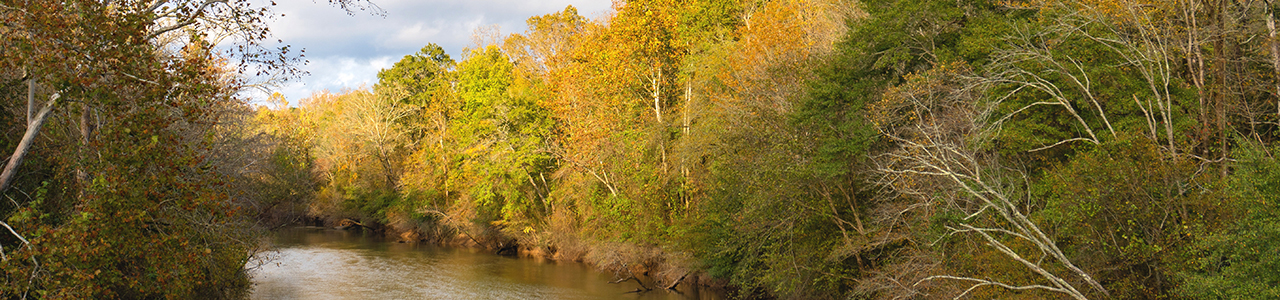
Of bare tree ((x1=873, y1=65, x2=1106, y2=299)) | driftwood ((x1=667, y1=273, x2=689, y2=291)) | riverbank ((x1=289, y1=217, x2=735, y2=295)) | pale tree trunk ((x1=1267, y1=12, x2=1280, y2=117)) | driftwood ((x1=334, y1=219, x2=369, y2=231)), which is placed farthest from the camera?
driftwood ((x1=334, y1=219, x2=369, y2=231))

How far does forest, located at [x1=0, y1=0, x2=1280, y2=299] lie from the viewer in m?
9.04

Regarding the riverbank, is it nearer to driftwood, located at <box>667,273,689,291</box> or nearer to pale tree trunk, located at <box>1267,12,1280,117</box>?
driftwood, located at <box>667,273,689,291</box>

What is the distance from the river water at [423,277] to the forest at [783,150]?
4.60 ft

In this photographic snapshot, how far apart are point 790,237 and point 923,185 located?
12.7 feet

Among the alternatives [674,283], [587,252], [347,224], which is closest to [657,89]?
→ [587,252]

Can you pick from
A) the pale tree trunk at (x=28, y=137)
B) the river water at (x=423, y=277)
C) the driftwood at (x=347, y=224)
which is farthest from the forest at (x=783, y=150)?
the driftwood at (x=347, y=224)

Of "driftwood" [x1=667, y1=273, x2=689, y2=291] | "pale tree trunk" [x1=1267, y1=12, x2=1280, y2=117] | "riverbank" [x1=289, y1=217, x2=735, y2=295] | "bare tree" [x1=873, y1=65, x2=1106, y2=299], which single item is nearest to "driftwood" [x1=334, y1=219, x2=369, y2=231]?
"riverbank" [x1=289, y1=217, x2=735, y2=295]

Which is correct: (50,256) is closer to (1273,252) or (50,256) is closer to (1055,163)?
(1273,252)

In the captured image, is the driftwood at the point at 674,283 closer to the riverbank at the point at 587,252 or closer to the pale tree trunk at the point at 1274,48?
the riverbank at the point at 587,252

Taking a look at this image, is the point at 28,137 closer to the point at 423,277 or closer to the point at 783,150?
the point at 783,150

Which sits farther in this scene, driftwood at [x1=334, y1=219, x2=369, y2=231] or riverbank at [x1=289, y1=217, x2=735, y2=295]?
driftwood at [x1=334, y1=219, x2=369, y2=231]

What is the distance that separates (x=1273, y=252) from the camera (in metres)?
10.1

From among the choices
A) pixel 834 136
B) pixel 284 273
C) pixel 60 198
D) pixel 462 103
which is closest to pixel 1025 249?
pixel 834 136

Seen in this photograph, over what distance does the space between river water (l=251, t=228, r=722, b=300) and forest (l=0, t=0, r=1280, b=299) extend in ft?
4.60
